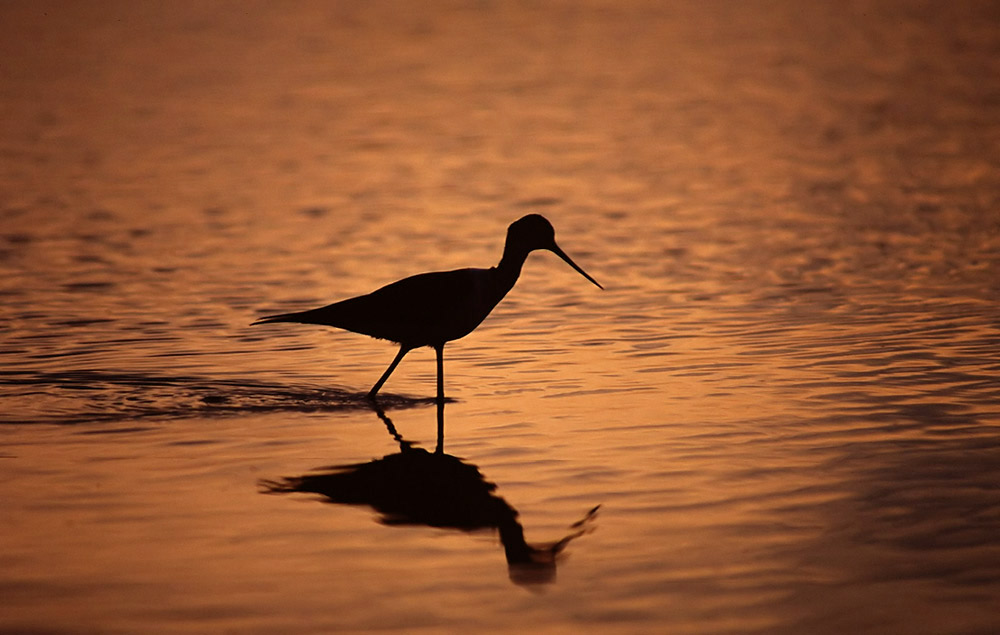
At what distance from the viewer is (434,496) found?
816 cm

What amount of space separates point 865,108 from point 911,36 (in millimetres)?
12321

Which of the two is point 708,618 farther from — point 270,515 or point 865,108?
point 865,108

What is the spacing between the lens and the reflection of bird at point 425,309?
35.0 ft

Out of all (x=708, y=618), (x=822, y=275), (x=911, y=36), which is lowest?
(x=708, y=618)

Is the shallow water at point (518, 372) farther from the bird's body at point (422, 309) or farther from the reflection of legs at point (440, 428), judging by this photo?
the bird's body at point (422, 309)

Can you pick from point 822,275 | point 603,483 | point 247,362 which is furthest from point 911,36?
point 603,483

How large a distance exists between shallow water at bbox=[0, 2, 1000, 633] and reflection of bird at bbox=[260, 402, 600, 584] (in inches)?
1.4

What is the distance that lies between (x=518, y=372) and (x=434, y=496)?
10.9 ft

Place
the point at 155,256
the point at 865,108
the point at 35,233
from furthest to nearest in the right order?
the point at 865,108
the point at 35,233
the point at 155,256

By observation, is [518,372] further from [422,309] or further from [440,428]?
[440,428]

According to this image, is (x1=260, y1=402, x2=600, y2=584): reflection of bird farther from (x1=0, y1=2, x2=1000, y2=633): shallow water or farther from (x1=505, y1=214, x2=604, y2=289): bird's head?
(x1=505, y1=214, x2=604, y2=289): bird's head

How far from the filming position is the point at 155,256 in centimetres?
1762

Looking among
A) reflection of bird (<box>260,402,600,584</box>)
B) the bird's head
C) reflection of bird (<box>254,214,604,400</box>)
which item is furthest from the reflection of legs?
the bird's head

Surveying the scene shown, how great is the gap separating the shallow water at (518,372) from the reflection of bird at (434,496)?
34 mm
